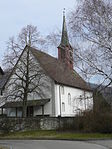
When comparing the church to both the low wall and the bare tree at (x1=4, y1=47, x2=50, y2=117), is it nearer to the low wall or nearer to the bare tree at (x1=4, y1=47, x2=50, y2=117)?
the bare tree at (x1=4, y1=47, x2=50, y2=117)

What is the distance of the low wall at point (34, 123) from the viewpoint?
128ft

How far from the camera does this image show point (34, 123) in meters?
41.2

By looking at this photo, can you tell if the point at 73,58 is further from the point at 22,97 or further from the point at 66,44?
the point at 22,97

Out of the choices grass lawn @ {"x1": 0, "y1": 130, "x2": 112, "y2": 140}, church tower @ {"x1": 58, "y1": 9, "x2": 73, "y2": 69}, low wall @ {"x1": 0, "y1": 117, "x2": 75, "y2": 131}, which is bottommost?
grass lawn @ {"x1": 0, "y1": 130, "x2": 112, "y2": 140}

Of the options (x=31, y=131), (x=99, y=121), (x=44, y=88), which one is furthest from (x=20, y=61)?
(x=99, y=121)

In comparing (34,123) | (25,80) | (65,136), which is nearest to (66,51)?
(65,136)

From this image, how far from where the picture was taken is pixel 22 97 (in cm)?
4903

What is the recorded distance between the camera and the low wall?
39.0m

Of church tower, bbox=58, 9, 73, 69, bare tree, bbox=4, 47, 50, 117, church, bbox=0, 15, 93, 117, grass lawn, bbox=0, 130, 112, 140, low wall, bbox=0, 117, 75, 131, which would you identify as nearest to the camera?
church tower, bbox=58, 9, 73, 69

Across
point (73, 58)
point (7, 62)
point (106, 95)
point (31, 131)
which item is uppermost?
point (7, 62)

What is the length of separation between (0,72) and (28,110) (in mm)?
23135

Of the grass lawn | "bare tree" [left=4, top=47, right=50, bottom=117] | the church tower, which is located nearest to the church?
"bare tree" [left=4, top=47, right=50, bottom=117]

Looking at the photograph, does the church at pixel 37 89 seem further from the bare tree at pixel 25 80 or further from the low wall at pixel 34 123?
the low wall at pixel 34 123

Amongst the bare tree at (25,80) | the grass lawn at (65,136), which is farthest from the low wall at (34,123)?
the bare tree at (25,80)
